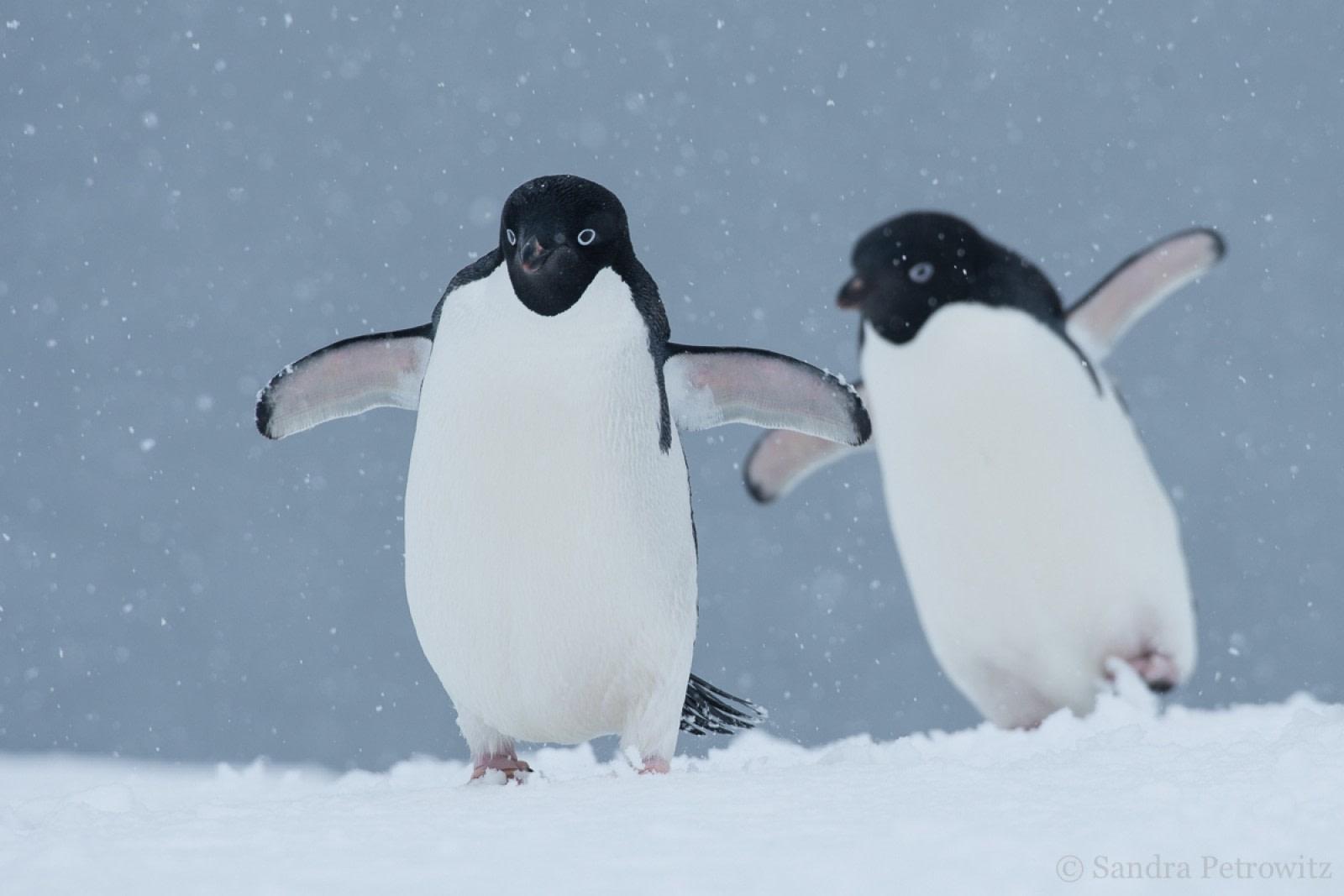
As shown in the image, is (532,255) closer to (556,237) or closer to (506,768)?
(556,237)

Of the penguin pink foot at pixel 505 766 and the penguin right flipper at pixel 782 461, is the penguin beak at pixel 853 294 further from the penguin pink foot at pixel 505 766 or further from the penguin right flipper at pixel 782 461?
the penguin pink foot at pixel 505 766

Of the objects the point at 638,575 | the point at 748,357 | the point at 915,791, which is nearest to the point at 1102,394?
the point at 748,357

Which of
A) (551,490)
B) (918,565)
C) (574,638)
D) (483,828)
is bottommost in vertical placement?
(483,828)

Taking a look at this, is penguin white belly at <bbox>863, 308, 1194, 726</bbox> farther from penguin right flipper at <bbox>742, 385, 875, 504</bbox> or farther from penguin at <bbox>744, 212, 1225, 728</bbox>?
penguin right flipper at <bbox>742, 385, 875, 504</bbox>

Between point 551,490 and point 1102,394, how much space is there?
7.58 ft

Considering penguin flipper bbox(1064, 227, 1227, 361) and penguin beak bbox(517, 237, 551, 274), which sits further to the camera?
penguin flipper bbox(1064, 227, 1227, 361)

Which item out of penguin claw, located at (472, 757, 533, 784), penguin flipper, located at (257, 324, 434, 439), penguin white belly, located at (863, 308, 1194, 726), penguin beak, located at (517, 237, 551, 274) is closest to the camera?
penguin beak, located at (517, 237, 551, 274)

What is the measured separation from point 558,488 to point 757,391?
538 mm

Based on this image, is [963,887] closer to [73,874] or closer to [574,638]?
[73,874]

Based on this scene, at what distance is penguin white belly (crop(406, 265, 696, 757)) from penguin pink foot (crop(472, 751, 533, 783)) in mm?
146

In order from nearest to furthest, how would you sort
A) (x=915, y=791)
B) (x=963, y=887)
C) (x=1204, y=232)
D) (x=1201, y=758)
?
(x=963, y=887) < (x=915, y=791) < (x=1201, y=758) < (x=1204, y=232)

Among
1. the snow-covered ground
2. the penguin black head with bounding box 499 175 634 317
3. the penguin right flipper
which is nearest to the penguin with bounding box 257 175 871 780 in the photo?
the penguin black head with bounding box 499 175 634 317

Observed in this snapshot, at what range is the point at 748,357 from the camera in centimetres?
290

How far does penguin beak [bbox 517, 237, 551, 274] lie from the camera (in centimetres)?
250
